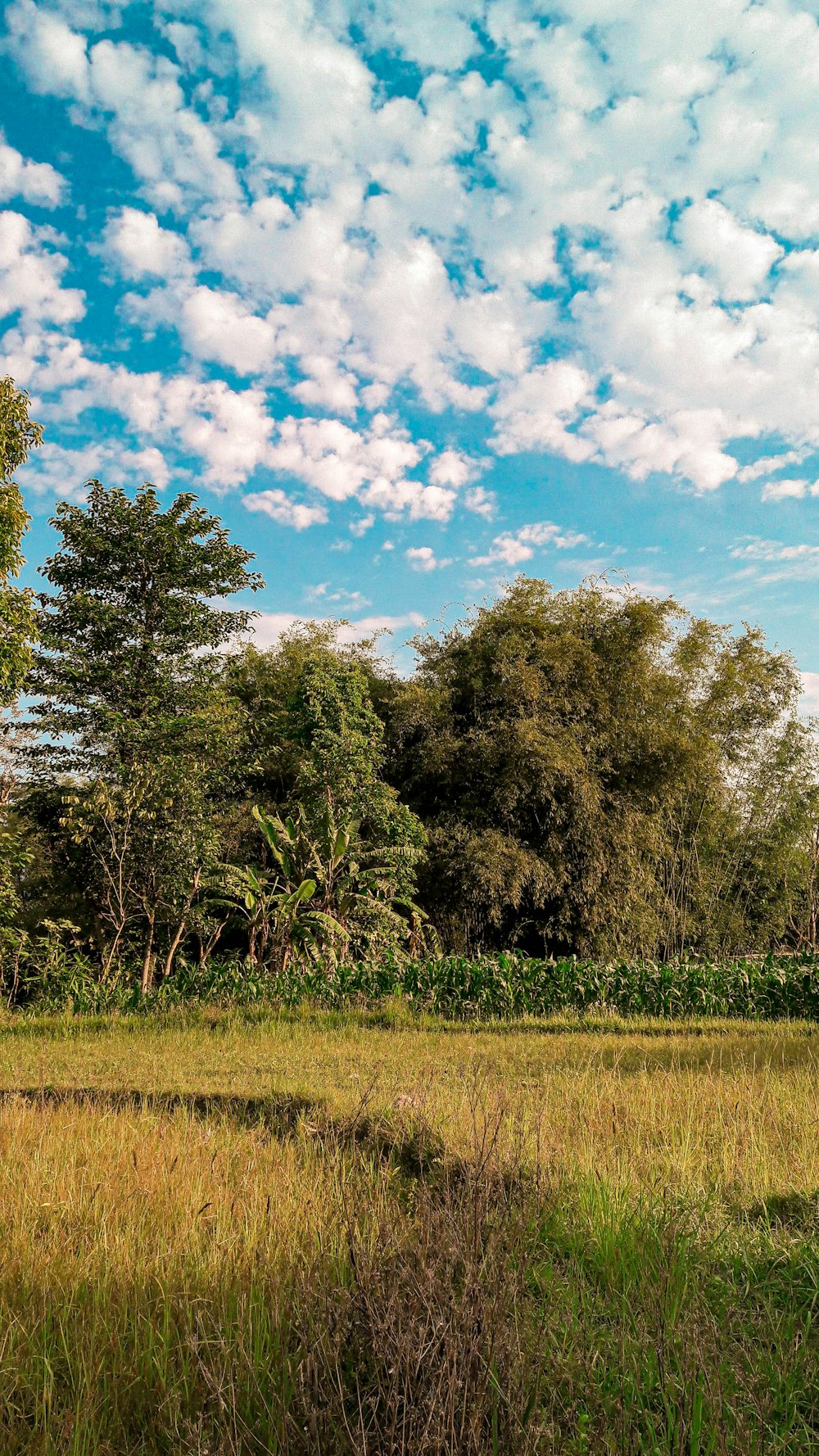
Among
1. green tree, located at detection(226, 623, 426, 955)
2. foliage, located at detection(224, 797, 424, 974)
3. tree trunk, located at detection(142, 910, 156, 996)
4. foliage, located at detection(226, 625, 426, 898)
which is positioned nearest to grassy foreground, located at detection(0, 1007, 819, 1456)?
tree trunk, located at detection(142, 910, 156, 996)

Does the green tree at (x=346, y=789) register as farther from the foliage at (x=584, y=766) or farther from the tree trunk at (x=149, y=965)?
the tree trunk at (x=149, y=965)

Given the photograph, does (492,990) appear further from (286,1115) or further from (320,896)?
(286,1115)

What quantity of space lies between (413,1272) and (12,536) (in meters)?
10.2

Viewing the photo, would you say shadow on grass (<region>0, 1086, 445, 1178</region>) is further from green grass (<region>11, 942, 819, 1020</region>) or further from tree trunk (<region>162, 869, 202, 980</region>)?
tree trunk (<region>162, 869, 202, 980</region>)

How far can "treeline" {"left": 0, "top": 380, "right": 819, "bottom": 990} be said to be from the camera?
1241 cm

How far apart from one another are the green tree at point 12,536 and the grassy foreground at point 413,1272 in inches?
245

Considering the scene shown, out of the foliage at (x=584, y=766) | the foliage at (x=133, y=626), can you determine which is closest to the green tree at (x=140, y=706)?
the foliage at (x=133, y=626)

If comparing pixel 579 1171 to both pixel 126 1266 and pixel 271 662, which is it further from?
pixel 271 662

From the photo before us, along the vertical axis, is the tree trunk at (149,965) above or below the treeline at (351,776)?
below

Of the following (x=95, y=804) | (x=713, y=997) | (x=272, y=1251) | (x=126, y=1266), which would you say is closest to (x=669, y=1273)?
(x=272, y=1251)

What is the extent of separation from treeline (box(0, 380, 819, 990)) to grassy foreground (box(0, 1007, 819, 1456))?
6626 mm

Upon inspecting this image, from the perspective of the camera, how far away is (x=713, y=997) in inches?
402

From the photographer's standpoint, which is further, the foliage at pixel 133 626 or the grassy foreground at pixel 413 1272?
the foliage at pixel 133 626

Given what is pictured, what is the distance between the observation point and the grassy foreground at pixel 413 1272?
2090 millimetres
